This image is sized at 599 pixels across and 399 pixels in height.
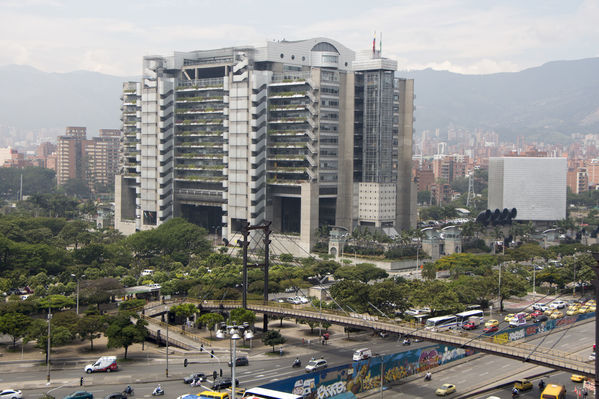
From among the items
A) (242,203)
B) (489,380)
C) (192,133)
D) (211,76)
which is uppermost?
(211,76)

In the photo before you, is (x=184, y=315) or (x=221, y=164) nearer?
(x=184, y=315)

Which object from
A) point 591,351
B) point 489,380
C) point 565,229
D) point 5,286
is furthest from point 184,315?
point 565,229

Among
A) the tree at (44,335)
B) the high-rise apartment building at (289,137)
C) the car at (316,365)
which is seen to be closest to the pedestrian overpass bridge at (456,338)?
the car at (316,365)

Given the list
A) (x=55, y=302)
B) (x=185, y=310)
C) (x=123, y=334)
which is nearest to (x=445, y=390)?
(x=123, y=334)

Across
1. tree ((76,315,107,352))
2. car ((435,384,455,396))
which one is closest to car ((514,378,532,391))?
car ((435,384,455,396))

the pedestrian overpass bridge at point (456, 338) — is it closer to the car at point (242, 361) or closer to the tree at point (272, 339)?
the tree at point (272, 339)

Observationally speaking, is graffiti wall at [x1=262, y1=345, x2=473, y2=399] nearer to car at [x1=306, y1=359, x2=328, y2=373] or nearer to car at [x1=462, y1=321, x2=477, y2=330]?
car at [x1=306, y1=359, x2=328, y2=373]

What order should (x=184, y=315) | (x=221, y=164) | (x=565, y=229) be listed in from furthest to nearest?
(x=565, y=229) < (x=221, y=164) < (x=184, y=315)

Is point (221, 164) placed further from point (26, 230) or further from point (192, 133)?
point (26, 230)
